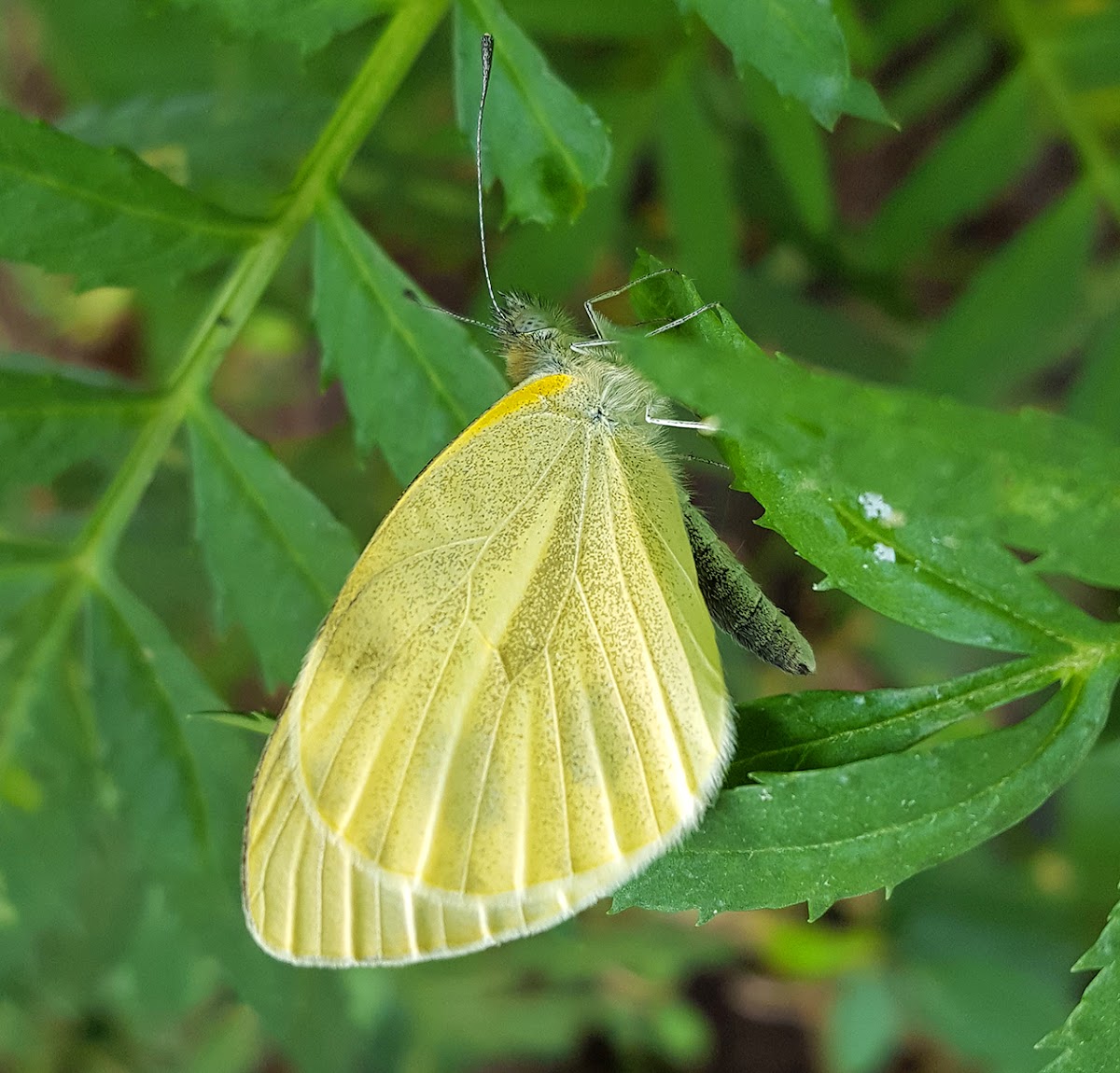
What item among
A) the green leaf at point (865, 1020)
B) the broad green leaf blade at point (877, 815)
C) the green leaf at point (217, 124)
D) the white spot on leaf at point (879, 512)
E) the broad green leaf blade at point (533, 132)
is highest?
the green leaf at point (217, 124)

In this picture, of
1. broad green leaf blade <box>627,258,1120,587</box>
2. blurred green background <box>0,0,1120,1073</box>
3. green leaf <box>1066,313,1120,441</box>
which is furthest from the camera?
blurred green background <box>0,0,1120,1073</box>

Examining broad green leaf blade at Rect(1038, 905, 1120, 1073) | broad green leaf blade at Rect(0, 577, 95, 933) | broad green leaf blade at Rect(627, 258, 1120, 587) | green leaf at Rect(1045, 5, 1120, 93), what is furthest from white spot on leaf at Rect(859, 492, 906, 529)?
green leaf at Rect(1045, 5, 1120, 93)

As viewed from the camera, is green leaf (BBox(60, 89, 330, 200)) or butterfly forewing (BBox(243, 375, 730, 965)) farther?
green leaf (BBox(60, 89, 330, 200))

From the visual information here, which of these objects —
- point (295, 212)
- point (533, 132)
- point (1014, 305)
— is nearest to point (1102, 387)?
point (1014, 305)

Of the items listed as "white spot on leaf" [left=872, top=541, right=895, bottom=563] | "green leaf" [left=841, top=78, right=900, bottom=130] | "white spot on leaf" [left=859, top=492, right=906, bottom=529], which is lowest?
"white spot on leaf" [left=872, top=541, right=895, bottom=563]

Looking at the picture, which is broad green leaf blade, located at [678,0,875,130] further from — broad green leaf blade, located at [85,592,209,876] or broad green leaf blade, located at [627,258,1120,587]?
broad green leaf blade, located at [85,592,209,876]

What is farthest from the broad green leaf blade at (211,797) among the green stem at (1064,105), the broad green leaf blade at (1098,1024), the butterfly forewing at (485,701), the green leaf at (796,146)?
the green stem at (1064,105)

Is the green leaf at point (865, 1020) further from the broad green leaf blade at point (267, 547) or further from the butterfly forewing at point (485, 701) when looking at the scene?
the broad green leaf blade at point (267, 547)
